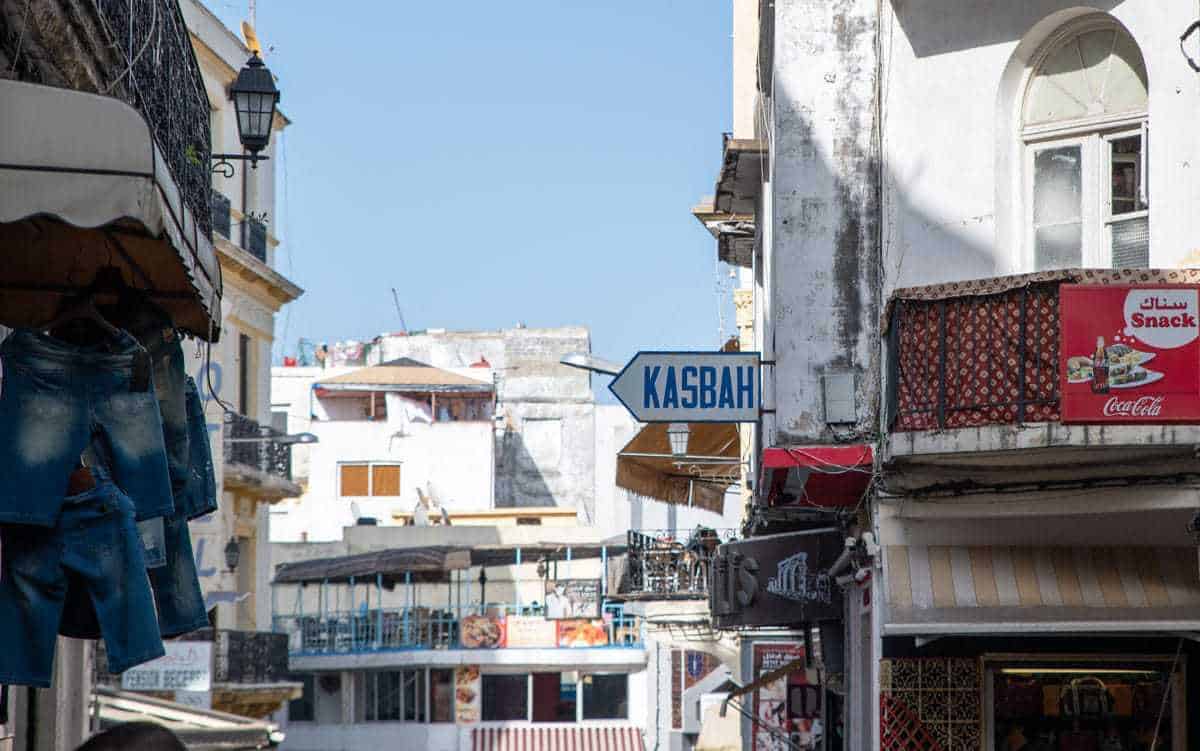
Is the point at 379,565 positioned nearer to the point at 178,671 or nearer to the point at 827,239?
the point at 178,671

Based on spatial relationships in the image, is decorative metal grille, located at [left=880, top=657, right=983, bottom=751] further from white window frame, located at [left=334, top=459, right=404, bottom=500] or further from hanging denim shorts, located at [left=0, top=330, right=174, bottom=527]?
white window frame, located at [left=334, top=459, right=404, bottom=500]

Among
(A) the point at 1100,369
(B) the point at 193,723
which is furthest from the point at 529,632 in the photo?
(A) the point at 1100,369

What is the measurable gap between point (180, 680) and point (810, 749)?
8.00 metres

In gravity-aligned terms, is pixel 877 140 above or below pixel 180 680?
above

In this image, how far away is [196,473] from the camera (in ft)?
27.3

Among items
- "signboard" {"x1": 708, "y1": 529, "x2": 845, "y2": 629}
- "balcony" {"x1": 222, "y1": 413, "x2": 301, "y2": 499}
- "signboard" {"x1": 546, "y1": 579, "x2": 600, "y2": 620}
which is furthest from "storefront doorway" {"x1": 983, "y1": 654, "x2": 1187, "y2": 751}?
"signboard" {"x1": 546, "y1": 579, "x2": 600, "y2": 620}

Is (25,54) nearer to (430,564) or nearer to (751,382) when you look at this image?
(751,382)

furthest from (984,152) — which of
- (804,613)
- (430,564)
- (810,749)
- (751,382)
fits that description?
(430,564)

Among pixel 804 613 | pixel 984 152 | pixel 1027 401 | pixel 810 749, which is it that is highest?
pixel 984 152

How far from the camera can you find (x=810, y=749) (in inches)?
901

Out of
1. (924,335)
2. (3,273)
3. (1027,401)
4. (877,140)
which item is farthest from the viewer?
(877,140)

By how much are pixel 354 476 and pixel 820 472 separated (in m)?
50.2

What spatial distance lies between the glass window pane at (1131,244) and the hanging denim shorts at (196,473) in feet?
19.9

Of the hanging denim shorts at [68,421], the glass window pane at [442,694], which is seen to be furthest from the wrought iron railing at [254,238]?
the hanging denim shorts at [68,421]
